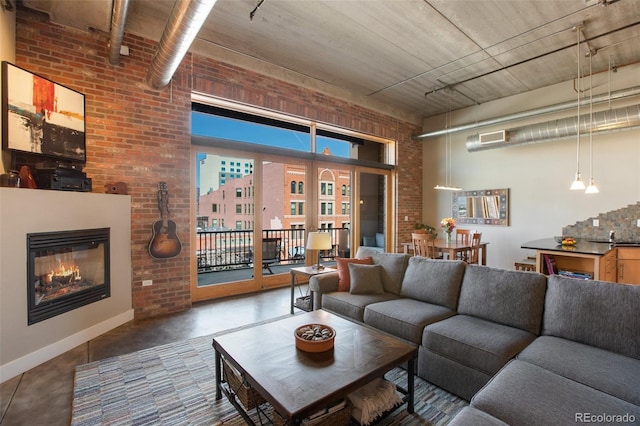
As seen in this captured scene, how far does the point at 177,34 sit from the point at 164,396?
3.05 m

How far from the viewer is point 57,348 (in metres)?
2.74

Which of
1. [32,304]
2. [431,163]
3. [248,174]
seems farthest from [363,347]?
[431,163]

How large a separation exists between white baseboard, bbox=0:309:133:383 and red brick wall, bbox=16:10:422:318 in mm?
310

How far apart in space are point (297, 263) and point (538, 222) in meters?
4.77

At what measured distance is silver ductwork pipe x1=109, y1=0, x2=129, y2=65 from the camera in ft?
8.85

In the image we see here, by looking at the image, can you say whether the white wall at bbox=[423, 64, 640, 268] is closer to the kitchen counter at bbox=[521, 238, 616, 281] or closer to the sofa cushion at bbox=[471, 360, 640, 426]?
the kitchen counter at bbox=[521, 238, 616, 281]

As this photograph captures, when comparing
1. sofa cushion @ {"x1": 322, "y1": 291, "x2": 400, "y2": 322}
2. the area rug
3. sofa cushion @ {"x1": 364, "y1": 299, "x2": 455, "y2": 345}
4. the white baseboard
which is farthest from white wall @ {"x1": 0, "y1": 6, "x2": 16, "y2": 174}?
sofa cushion @ {"x1": 364, "y1": 299, "x2": 455, "y2": 345}

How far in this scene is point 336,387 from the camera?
5.08 ft

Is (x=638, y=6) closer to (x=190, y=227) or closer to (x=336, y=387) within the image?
(x=336, y=387)

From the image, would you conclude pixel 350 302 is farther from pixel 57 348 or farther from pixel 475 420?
pixel 57 348

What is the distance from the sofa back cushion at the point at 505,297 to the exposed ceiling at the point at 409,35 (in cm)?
306

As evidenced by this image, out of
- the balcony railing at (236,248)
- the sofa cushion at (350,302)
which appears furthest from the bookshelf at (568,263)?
the balcony railing at (236,248)

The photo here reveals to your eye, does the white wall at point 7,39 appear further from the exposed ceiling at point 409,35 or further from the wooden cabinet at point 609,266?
the wooden cabinet at point 609,266

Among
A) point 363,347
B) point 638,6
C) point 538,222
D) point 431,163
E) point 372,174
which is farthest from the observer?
point 431,163
